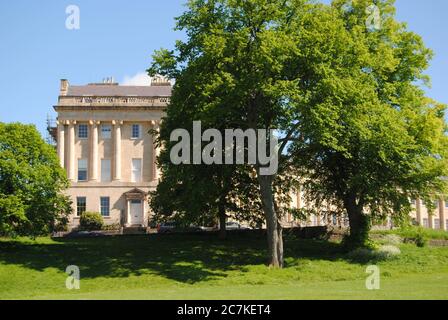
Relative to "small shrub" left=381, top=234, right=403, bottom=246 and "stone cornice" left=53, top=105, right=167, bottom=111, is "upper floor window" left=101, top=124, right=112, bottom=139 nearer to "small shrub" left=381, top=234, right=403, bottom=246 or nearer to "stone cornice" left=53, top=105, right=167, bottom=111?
"stone cornice" left=53, top=105, right=167, bottom=111

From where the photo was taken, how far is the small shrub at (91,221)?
210 feet

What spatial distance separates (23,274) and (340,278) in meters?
17.0

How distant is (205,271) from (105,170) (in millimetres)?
41947

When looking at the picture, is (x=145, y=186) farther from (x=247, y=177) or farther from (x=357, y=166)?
(x=357, y=166)

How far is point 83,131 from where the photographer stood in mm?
71188

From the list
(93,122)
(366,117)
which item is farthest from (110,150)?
(366,117)

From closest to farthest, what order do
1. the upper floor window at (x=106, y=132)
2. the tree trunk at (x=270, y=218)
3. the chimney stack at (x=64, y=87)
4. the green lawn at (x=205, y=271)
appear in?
the green lawn at (x=205, y=271), the tree trunk at (x=270, y=218), the chimney stack at (x=64, y=87), the upper floor window at (x=106, y=132)

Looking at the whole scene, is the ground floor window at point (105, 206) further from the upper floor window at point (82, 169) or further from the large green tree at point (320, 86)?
the large green tree at point (320, 86)

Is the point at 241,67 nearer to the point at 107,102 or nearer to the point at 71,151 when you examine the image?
the point at 107,102

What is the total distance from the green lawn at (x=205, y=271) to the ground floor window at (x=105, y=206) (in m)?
25.4

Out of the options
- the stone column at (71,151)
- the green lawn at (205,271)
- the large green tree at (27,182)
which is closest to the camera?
the green lawn at (205,271)

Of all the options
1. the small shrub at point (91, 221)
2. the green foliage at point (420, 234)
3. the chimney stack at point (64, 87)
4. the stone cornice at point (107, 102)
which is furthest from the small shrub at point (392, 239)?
the chimney stack at point (64, 87)

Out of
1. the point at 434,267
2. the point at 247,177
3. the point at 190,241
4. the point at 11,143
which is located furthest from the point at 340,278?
the point at 11,143

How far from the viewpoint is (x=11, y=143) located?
39219 mm
